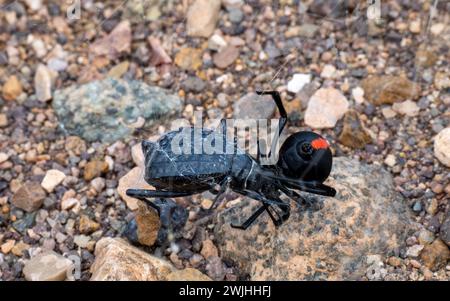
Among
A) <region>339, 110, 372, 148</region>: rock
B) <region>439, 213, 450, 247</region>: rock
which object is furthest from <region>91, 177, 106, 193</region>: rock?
<region>439, 213, 450, 247</region>: rock

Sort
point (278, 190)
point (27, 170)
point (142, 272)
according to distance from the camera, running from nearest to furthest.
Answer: point (142, 272) → point (278, 190) → point (27, 170)

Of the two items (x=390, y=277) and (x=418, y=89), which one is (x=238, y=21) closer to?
(x=418, y=89)

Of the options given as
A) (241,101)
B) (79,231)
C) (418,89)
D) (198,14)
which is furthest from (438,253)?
(198,14)

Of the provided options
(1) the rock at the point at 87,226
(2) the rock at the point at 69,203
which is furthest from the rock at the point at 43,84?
(1) the rock at the point at 87,226

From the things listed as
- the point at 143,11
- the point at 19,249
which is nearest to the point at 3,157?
the point at 19,249

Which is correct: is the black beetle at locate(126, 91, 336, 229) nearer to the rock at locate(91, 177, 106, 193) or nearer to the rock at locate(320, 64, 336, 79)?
the rock at locate(91, 177, 106, 193)

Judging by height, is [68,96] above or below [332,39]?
below
